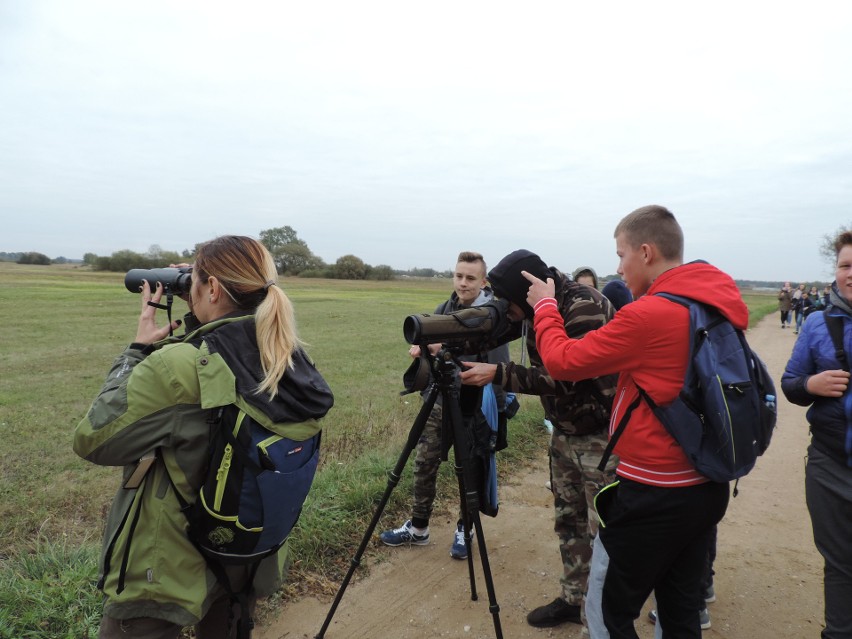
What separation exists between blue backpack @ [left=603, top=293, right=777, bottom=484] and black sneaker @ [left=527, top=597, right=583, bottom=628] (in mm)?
1593

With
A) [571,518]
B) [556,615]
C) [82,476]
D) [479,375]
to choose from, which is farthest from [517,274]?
[82,476]

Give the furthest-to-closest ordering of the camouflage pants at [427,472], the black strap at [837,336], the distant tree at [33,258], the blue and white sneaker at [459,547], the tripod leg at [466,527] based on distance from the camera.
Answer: the distant tree at [33,258]
the camouflage pants at [427,472]
the blue and white sneaker at [459,547]
the tripod leg at [466,527]
the black strap at [837,336]

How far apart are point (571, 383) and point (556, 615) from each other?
1457 millimetres

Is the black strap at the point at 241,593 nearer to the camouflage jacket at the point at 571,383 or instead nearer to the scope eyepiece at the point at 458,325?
the scope eyepiece at the point at 458,325

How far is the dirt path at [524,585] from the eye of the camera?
3018 millimetres

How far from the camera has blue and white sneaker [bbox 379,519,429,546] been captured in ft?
12.5

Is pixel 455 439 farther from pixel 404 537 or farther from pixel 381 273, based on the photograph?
pixel 381 273

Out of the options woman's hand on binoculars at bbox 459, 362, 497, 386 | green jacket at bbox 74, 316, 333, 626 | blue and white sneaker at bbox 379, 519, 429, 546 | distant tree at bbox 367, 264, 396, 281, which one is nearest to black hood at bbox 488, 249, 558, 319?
woman's hand on binoculars at bbox 459, 362, 497, 386

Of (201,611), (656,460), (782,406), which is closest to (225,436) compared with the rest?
(201,611)

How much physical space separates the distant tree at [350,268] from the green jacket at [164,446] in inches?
3017

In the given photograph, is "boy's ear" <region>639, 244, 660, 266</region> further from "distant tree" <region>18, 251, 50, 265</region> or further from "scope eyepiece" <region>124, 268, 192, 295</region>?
"distant tree" <region>18, 251, 50, 265</region>

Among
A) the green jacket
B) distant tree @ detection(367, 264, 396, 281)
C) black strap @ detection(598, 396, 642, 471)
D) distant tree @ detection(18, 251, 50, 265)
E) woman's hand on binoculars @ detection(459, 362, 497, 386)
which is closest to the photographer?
the green jacket

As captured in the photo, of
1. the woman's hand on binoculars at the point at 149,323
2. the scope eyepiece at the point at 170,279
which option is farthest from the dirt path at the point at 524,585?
the scope eyepiece at the point at 170,279

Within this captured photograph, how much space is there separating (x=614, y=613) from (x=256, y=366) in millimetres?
1704
